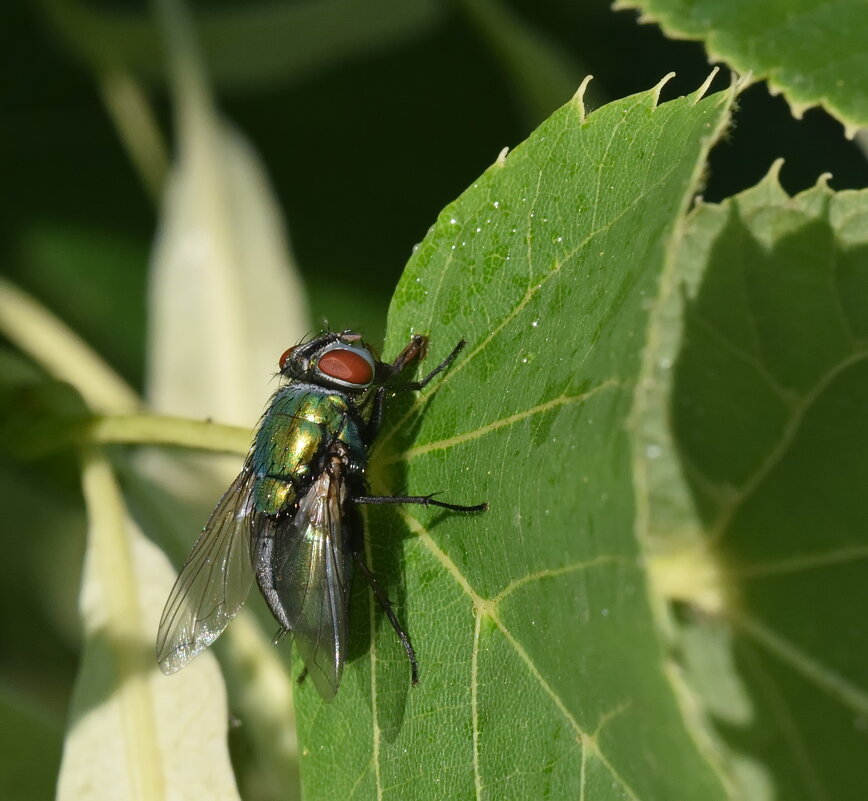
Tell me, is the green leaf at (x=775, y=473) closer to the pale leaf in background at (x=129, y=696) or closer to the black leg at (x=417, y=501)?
the black leg at (x=417, y=501)

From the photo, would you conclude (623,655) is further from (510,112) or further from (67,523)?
(510,112)

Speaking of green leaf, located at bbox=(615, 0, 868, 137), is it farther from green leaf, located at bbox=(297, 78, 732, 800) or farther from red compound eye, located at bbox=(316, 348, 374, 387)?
red compound eye, located at bbox=(316, 348, 374, 387)

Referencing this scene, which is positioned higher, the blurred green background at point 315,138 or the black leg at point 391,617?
the blurred green background at point 315,138

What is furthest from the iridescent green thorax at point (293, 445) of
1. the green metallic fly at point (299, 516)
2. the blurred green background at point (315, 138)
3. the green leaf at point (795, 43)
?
the blurred green background at point (315, 138)

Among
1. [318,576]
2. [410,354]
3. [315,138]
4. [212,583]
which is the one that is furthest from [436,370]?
[315,138]

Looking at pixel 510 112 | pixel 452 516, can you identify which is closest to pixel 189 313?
pixel 510 112

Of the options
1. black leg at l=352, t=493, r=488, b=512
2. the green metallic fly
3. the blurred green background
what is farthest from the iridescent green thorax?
the blurred green background

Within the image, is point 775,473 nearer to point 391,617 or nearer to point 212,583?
point 391,617
